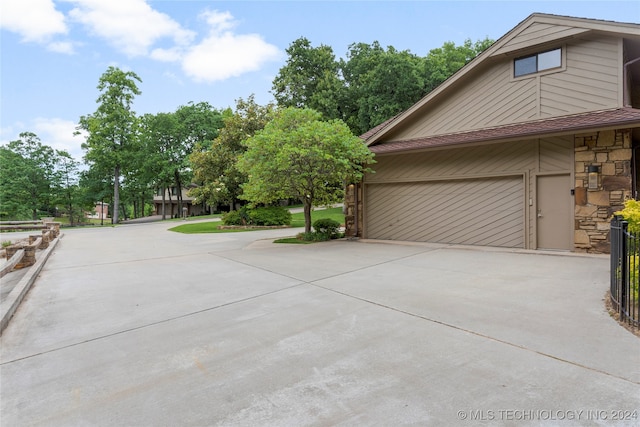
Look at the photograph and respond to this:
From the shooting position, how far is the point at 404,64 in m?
26.7

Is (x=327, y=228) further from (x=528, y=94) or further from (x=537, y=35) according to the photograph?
(x=537, y=35)

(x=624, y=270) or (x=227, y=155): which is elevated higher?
(x=227, y=155)

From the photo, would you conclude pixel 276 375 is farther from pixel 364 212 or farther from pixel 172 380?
pixel 364 212

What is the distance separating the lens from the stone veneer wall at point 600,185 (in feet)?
26.4

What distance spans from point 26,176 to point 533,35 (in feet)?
144

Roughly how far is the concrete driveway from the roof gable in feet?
21.0

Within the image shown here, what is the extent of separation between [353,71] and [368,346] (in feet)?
114

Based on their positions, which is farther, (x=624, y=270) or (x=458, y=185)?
(x=458, y=185)

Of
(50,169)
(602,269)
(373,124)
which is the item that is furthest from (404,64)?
(50,169)

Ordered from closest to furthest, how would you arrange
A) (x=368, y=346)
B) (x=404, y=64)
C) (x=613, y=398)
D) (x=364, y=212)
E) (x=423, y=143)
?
1. (x=613, y=398)
2. (x=368, y=346)
3. (x=423, y=143)
4. (x=364, y=212)
5. (x=404, y=64)

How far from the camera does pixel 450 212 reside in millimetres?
10984

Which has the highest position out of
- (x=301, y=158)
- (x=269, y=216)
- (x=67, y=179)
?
(x=67, y=179)

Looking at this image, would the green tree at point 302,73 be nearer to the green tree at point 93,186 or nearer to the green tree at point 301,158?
the green tree at point 93,186

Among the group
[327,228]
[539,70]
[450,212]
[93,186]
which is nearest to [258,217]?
[327,228]
